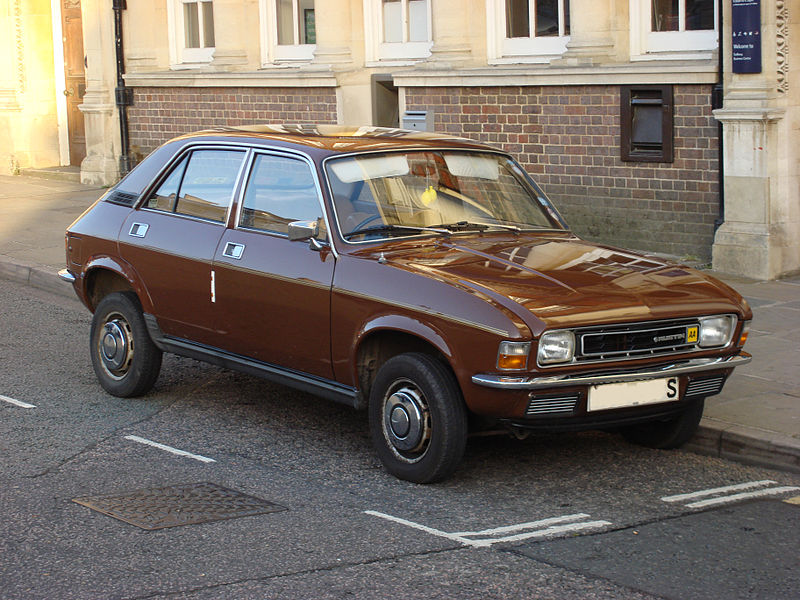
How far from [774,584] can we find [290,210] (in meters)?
3.31

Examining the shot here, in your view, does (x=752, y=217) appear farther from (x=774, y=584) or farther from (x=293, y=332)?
(x=774, y=584)

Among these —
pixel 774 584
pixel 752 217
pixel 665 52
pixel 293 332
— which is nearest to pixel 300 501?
pixel 293 332

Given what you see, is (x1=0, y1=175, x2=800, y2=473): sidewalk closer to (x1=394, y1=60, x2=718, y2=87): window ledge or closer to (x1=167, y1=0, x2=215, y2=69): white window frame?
(x1=394, y1=60, x2=718, y2=87): window ledge

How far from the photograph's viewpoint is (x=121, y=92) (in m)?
19.5

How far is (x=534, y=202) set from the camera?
7.47m

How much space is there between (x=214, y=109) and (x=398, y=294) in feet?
41.3

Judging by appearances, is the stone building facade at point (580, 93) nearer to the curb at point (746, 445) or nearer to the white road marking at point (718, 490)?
the curb at point (746, 445)

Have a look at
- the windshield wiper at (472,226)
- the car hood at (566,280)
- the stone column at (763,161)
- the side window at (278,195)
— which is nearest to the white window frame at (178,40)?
the stone column at (763,161)

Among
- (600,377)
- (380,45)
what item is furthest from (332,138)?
(380,45)

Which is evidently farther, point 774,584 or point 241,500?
point 241,500

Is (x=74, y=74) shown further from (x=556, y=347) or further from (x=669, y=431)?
(x=556, y=347)

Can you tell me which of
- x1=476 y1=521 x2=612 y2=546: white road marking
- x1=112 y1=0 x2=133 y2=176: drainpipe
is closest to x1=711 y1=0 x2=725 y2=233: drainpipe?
x1=476 y1=521 x2=612 y2=546: white road marking

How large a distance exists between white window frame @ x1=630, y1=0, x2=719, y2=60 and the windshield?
5.59 meters

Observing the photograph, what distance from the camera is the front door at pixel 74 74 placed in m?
21.1
